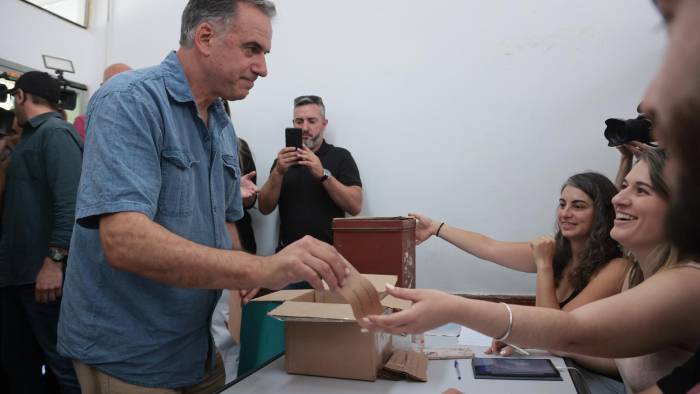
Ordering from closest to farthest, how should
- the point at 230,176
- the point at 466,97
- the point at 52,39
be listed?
the point at 230,176, the point at 466,97, the point at 52,39

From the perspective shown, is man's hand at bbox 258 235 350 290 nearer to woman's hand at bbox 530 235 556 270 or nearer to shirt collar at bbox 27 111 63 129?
woman's hand at bbox 530 235 556 270

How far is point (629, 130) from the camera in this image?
1930 mm

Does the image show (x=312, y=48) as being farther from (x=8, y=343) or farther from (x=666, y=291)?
(x=666, y=291)

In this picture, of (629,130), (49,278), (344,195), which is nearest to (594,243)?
(629,130)

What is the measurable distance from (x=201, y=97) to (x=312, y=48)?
1.84 metres

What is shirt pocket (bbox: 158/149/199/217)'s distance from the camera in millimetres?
1097

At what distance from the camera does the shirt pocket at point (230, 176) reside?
4.57ft

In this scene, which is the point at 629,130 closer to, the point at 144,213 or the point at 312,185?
the point at 312,185

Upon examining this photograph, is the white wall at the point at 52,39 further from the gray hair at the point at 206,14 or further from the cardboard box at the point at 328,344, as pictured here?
the cardboard box at the point at 328,344

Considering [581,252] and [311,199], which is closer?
[581,252]

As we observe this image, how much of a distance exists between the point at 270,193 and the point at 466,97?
1211mm

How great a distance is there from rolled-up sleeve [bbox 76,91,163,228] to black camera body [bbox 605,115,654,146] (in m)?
1.79

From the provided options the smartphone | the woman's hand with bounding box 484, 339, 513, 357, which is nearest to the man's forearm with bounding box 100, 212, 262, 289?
the woman's hand with bounding box 484, 339, 513, 357

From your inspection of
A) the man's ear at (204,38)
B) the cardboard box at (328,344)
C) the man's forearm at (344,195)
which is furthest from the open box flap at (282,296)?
the man's forearm at (344,195)
